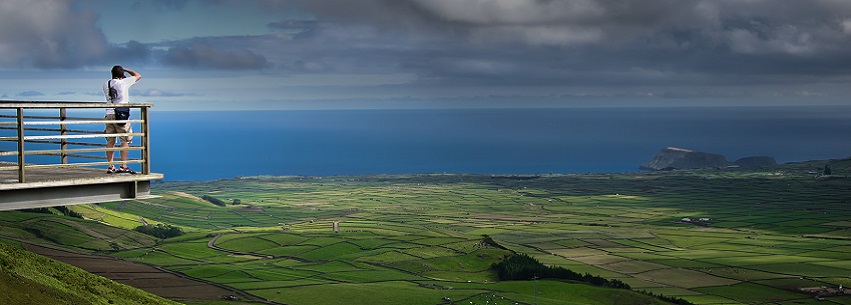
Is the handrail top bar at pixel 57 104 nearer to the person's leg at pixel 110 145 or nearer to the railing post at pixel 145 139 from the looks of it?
the railing post at pixel 145 139

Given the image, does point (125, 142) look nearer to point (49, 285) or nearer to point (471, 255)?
point (49, 285)

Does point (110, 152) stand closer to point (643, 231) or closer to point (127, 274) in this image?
point (127, 274)

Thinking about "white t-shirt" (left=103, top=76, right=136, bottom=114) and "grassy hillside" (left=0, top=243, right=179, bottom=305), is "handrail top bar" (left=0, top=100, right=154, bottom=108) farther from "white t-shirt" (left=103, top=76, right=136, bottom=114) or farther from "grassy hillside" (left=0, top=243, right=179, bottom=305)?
"grassy hillside" (left=0, top=243, right=179, bottom=305)

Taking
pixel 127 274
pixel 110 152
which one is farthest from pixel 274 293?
pixel 110 152

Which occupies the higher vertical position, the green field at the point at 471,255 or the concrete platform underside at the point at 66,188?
the concrete platform underside at the point at 66,188

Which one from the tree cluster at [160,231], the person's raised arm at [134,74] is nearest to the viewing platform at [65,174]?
the person's raised arm at [134,74]
